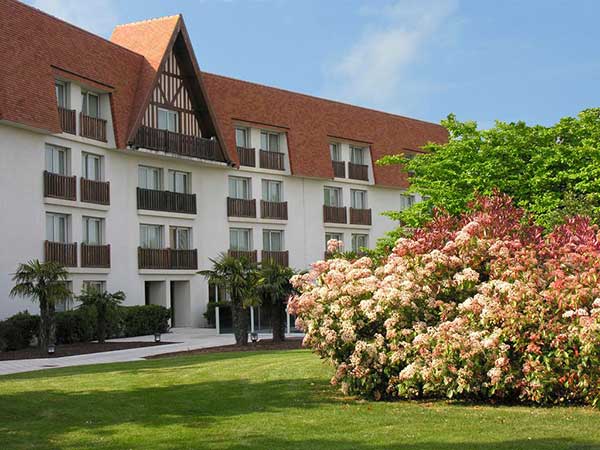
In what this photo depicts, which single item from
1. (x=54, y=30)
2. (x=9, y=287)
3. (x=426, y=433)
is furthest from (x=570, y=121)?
(x=426, y=433)

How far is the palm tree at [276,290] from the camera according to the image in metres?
28.6

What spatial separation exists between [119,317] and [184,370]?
15896mm

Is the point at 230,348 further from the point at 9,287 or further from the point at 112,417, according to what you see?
the point at 112,417

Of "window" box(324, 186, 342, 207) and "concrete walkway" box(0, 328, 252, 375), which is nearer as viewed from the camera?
"concrete walkway" box(0, 328, 252, 375)

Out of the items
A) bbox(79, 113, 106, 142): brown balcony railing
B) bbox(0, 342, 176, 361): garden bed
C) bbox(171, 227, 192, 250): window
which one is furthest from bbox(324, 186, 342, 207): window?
bbox(0, 342, 176, 361): garden bed

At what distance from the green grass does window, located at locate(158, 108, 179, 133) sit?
23.9 metres

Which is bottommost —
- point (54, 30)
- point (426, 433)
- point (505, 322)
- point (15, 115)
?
point (426, 433)

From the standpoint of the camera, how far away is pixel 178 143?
40469 millimetres

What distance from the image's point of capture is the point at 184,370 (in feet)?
63.3

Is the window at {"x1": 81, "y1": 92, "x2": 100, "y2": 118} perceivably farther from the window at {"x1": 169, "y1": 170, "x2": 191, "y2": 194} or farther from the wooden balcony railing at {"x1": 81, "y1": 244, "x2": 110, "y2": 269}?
the wooden balcony railing at {"x1": 81, "y1": 244, "x2": 110, "y2": 269}

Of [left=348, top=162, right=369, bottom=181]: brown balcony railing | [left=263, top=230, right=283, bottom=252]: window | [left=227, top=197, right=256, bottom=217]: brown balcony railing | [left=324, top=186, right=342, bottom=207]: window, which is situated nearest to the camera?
[left=227, top=197, right=256, bottom=217]: brown balcony railing

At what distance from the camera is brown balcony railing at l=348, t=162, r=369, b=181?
5241cm

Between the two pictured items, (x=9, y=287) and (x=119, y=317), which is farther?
(x=119, y=317)

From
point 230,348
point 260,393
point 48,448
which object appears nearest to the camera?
point 48,448
